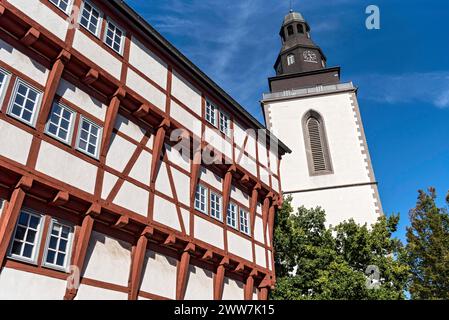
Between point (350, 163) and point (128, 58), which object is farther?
point (350, 163)

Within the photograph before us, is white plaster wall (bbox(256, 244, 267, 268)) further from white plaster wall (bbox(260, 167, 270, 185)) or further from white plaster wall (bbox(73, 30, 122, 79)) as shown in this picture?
white plaster wall (bbox(73, 30, 122, 79))

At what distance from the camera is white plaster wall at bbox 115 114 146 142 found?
37.7 feet

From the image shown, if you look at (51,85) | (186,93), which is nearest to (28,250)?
(51,85)

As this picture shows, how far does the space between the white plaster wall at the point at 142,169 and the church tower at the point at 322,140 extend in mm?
17292

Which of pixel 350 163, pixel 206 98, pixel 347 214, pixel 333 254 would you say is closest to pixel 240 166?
pixel 206 98

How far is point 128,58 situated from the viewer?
12.2m

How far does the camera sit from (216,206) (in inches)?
559

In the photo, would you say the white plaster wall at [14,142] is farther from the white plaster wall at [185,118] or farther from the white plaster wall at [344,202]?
the white plaster wall at [344,202]

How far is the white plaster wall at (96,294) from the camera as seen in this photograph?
911 cm

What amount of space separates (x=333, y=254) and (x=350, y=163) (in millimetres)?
13004

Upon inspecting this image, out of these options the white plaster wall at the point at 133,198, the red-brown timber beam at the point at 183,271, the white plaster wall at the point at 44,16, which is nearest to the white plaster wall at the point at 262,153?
the red-brown timber beam at the point at 183,271

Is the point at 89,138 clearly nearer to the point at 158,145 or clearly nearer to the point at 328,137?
the point at 158,145

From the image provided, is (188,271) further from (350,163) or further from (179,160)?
(350,163)

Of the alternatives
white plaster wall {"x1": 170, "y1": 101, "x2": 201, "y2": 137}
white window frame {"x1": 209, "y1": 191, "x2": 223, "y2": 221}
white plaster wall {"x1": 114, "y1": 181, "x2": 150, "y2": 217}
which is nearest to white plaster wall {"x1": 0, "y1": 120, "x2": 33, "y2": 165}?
white plaster wall {"x1": 114, "y1": 181, "x2": 150, "y2": 217}
